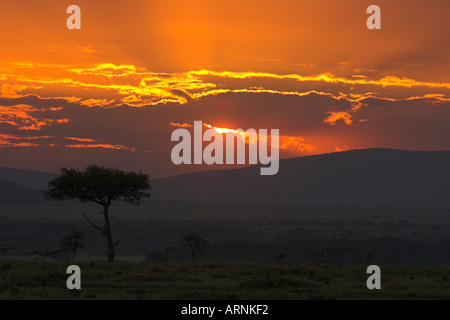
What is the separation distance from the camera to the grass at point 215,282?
1232 inches

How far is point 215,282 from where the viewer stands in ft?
120

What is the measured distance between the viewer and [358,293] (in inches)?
1259

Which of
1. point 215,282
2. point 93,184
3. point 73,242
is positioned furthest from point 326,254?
point 215,282

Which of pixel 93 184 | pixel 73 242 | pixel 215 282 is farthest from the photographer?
pixel 73 242

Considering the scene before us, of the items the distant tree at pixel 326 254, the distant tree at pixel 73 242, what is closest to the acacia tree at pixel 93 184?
the distant tree at pixel 73 242

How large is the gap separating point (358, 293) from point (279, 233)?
5412 inches

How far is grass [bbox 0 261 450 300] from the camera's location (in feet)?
103

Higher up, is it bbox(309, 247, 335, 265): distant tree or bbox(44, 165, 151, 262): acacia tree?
bbox(44, 165, 151, 262): acacia tree

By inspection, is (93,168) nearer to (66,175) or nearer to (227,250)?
(66,175)

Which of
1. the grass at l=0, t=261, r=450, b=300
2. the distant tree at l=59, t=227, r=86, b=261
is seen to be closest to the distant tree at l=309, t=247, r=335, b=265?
the grass at l=0, t=261, r=450, b=300

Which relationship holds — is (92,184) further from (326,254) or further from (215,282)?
(326,254)

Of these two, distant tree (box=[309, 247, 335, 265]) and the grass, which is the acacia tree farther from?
distant tree (box=[309, 247, 335, 265])
